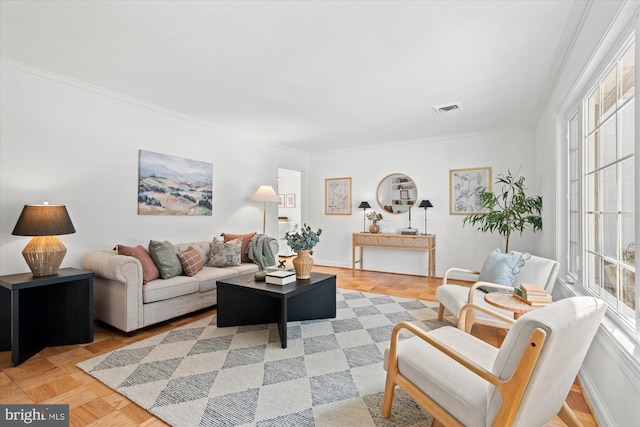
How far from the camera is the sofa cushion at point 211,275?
3477mm

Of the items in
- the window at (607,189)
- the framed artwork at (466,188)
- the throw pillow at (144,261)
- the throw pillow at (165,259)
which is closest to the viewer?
the window at (607,189)

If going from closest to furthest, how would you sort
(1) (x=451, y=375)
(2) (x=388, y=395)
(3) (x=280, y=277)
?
(1) (x=451, y=375) < (2) (x=388, y=395) < (3) (x=280, y=277)

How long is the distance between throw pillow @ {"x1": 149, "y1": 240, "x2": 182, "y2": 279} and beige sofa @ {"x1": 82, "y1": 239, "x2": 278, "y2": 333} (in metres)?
0.09

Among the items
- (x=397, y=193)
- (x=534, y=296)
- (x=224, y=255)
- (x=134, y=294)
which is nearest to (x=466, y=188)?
(x=397, y=193)

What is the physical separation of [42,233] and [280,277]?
1979 millimetres

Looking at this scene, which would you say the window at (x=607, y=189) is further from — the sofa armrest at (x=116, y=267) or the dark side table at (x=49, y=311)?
the dark side table at (x=49, y=311)

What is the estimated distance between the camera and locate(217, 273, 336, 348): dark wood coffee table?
2893mm

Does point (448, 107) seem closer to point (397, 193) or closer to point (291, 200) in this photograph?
point (397, 193)

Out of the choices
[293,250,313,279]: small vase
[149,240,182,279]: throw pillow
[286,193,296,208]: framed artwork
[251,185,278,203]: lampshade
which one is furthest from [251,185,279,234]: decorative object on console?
[286,193,296,208]: framed artwork

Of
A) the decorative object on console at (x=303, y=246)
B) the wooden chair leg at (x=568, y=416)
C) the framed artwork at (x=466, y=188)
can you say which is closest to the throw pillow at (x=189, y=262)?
the decorative object on console at (x=303, y=246)

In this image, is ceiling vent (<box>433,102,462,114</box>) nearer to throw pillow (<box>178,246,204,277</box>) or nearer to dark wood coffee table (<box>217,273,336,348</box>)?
dark wood coffee table (<box>217,273,336,348</box>)

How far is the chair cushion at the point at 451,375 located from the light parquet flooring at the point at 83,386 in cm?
63

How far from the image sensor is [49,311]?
2.77m

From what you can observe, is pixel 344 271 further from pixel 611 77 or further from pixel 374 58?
pixel 611 77
